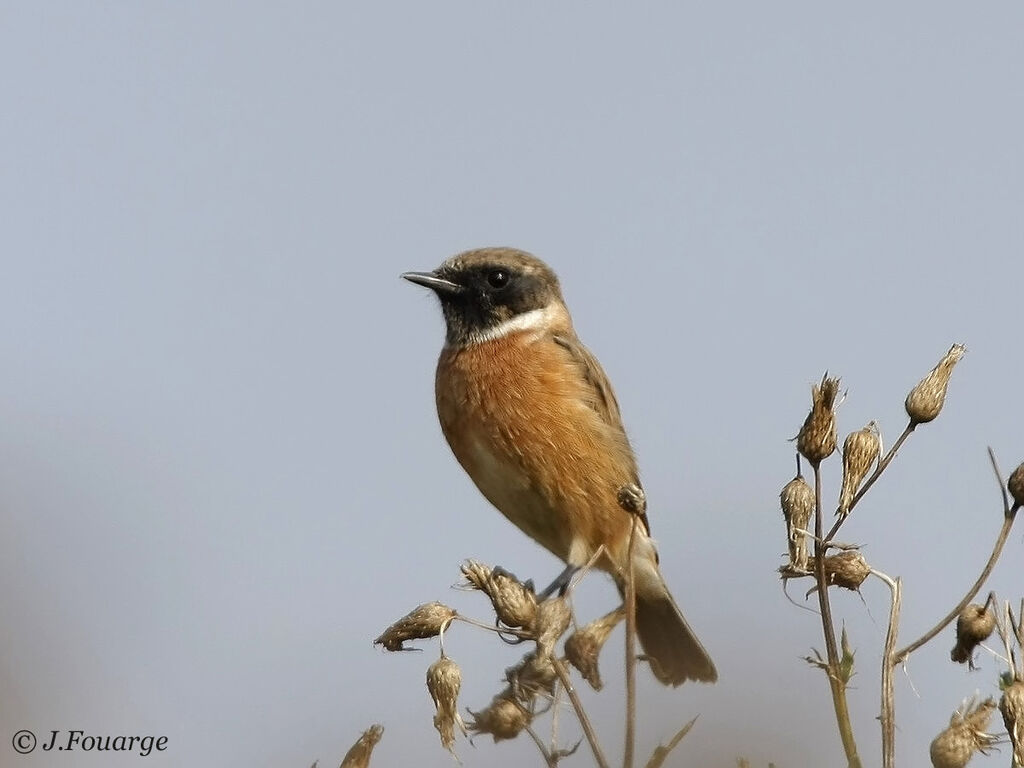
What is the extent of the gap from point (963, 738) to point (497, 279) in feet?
14.3

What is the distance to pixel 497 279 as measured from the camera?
699cm

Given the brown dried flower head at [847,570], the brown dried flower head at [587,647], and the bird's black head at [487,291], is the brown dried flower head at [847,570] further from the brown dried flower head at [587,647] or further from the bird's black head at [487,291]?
the bird's black head at [487,291]

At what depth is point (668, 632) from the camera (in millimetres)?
6625

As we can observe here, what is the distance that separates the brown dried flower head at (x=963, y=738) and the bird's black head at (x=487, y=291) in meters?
3.93

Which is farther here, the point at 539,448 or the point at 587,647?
the point at 539,448

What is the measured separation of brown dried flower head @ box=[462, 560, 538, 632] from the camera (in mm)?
3652

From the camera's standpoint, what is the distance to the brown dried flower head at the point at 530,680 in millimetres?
3729

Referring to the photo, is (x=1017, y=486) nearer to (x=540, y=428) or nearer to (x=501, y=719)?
(x=501, y=719)

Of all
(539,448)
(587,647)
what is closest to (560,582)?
(539,448)

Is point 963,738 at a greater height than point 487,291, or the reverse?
point 487,291

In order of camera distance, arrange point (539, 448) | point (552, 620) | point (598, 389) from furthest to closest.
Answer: point (598, 389) → point (539, 448) → point (552, 620)

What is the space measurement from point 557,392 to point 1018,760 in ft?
12.2

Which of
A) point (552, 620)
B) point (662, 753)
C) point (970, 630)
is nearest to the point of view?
point (662, 753)

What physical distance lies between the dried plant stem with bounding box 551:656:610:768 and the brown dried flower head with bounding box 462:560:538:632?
0.26 m
